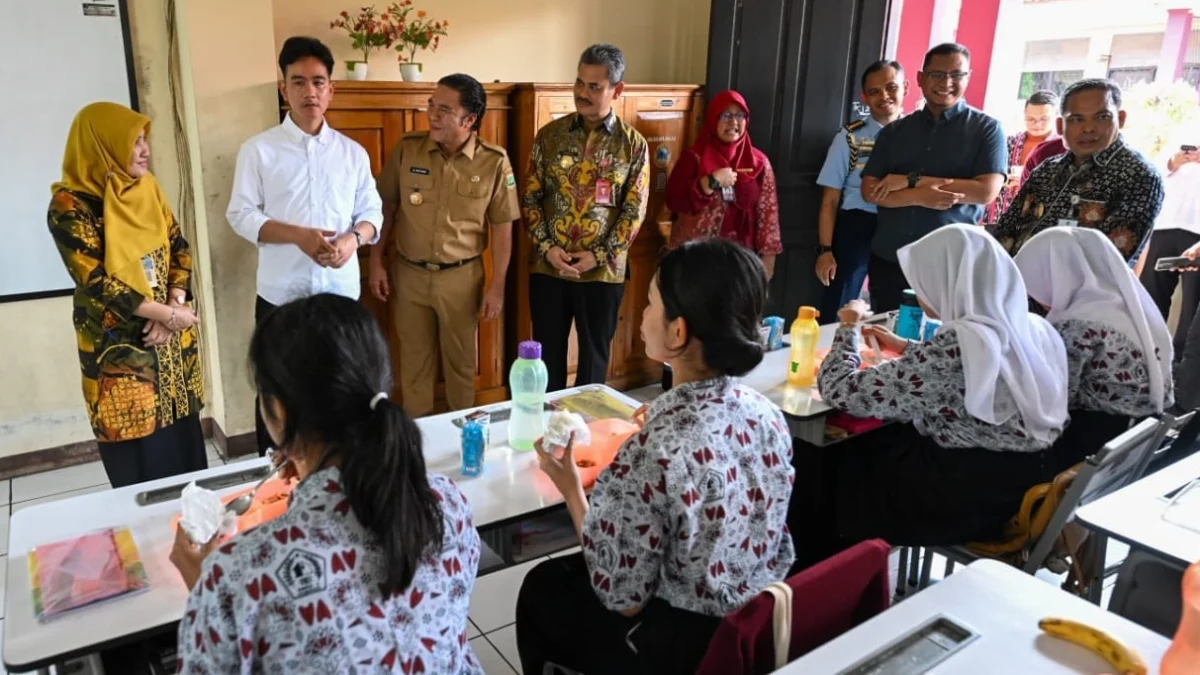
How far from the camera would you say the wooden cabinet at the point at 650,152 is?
3676 millimetres

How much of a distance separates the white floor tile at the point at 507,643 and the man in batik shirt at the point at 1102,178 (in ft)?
7.58

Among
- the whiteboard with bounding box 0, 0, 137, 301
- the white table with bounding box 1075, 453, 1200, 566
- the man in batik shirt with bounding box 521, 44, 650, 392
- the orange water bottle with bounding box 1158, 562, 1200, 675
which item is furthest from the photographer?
the man in batik shirt with bounding box 521, 44, 650, 392

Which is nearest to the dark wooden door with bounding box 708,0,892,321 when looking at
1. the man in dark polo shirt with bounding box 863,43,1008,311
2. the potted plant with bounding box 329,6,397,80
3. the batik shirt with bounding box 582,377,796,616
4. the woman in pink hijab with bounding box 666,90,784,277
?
the woman in pink hijab with bounding box 666,90,784,277

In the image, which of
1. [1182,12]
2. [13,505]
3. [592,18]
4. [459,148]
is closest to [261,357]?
[459,148]

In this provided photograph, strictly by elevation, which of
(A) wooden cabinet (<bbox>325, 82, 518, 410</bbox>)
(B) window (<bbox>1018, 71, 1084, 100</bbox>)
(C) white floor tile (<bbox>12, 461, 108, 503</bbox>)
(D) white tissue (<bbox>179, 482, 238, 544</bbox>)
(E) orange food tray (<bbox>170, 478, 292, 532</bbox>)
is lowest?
(C) white floor tile (<bbox>12, 461, 108, 503</bbox>)

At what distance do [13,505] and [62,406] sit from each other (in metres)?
0.44

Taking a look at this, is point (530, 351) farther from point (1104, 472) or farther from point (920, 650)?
point (1104, 472)

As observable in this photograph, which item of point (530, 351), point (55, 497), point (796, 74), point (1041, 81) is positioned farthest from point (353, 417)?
point (1041, 81)

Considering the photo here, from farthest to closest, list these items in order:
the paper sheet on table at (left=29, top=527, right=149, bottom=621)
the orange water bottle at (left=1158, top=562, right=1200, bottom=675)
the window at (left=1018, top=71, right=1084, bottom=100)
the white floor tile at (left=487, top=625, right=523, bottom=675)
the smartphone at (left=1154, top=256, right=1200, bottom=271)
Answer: the window at (left=1018, top=71, right=1084, bottom=100) < the smartphone at (left=1154, top=256, right=1200, bottom=271) < the white floor tile at (left=487, top=625, right=523, bottom=675) < the paper sheet on table at (left=29, top=527, right=149, bottom=621) < the orange water bottle at (left=1158, top=562, right=1200, bottom=675)

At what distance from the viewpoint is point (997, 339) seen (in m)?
1.96

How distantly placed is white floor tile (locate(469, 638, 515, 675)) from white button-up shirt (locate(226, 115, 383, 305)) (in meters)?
1.29

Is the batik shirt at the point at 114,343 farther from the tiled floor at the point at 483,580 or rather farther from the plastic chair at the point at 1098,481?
the plastic chair at the point at 1098,481

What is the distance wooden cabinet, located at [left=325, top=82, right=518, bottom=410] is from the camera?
10.8 ft

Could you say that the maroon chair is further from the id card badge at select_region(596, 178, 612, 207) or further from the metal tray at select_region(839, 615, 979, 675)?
the id card badge at select_region(596, 178, 612, 207)
